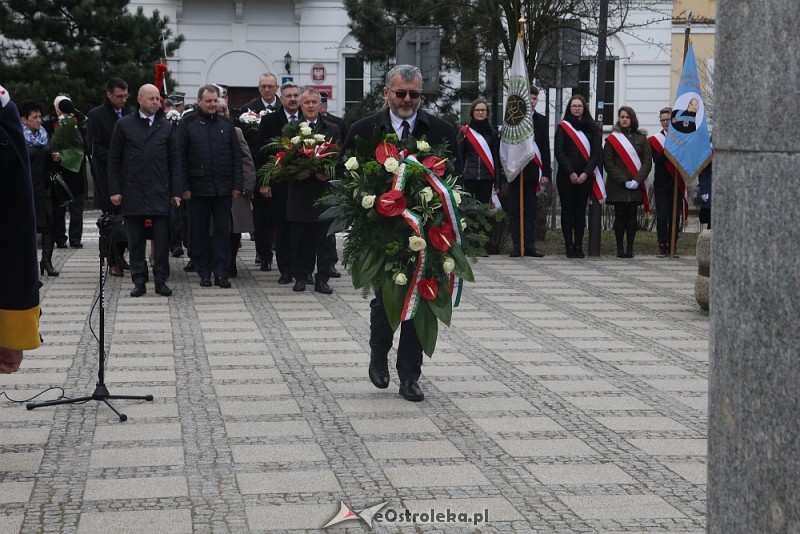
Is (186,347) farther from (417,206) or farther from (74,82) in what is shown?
(74,82)

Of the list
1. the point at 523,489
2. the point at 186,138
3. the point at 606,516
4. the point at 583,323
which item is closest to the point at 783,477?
the point at 606,516

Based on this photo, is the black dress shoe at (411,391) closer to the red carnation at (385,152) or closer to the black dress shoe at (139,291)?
the red carnation at (385,152)

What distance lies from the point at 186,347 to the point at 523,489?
445 cm

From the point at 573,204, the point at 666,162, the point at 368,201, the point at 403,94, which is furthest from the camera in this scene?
the point at 666,162

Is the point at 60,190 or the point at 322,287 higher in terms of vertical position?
the point at 60,190

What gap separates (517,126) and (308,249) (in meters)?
4.24

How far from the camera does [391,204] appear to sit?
7.36 m

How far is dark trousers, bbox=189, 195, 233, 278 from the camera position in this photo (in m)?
13.3

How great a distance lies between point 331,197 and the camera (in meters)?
7.67

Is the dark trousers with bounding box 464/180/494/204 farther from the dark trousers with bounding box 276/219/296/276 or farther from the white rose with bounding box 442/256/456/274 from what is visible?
the white rose with bounding box 442/256/456/274

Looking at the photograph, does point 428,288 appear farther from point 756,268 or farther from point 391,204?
point 756,268

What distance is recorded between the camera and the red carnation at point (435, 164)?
24.4ft

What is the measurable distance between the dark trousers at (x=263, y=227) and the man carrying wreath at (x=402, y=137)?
6566 mm

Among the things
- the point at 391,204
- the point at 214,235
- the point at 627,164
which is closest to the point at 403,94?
the point at 391,204
